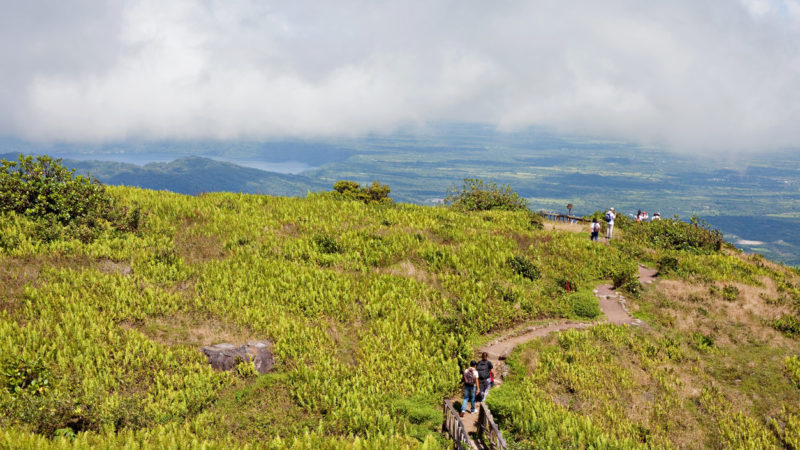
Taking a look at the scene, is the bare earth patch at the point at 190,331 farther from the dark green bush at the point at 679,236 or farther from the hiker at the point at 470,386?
the dark green bush at the point at 679,236

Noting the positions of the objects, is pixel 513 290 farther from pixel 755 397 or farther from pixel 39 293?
pixel 39 293

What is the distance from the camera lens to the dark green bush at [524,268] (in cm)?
2386

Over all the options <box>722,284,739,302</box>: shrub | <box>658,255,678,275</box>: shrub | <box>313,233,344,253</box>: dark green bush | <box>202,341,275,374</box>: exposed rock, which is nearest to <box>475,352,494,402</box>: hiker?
<box>202,341,275,374</box>: exposed rock

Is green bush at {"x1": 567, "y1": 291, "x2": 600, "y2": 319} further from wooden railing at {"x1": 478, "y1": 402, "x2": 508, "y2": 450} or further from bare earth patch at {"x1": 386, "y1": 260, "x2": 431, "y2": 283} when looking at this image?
wooden railing at {"x1": 478, "y1": 402, "x2": 508, "y2": 450}

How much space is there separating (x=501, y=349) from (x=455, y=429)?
6172 mm

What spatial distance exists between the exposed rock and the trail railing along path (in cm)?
639

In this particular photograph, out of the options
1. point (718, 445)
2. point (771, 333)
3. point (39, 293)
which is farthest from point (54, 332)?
point (771, 333)

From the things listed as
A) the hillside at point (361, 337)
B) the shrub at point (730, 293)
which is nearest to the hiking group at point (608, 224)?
the hillside at point (361, 337)

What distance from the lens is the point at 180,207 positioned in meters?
28.6

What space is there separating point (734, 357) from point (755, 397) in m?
2.84

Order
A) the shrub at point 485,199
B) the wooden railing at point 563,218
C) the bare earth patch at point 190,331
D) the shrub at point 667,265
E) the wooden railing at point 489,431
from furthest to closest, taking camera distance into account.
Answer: the shrub at point 485,199 < the wooden railing at point 563,218 < the shrub at point 667,265 < the bare earth patch at point 190,331 < the wooden railing at point 489,431

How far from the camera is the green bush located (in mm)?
20969

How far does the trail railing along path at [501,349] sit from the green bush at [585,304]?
1.70ft

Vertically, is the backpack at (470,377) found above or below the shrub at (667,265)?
below
